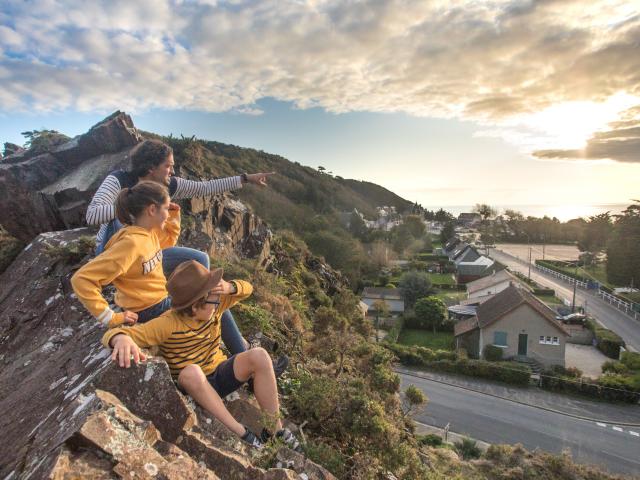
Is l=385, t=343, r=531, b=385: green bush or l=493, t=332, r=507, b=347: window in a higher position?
l=493, t=332, r=507, b=347: window

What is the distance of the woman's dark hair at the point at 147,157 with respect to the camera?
4.05 metres

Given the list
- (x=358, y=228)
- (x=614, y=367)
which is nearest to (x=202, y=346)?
(x=614, y=367)

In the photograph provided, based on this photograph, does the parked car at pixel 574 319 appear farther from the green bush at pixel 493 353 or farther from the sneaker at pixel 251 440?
the sneaker at pixel 251 440

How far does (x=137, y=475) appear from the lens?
2.29 meters

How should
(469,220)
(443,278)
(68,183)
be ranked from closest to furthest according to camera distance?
(68,183) < (443,278) < (469,220)

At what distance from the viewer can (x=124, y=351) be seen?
290 centimetres

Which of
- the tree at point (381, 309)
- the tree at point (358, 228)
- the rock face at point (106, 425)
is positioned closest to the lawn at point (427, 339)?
the tree at point (381, 309)

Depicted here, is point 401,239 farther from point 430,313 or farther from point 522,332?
point 522,332

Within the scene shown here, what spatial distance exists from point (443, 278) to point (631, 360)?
30.6 metres

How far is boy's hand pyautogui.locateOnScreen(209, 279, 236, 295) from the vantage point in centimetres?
346

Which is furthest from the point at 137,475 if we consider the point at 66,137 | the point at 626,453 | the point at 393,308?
the point at 393,308

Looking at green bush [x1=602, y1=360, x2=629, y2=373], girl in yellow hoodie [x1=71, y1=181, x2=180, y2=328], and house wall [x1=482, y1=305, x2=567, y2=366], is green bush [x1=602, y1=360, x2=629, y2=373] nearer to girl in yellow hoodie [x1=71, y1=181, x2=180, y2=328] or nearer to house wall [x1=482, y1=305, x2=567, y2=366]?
house wall [x1=482, y1=305, x2=567, y2=366]

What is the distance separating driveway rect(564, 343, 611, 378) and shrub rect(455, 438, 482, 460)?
1478 centimetres

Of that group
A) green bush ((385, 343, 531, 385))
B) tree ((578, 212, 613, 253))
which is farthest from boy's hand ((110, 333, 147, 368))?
tree ((578, 212, 613, 253))
